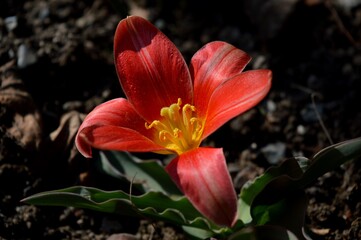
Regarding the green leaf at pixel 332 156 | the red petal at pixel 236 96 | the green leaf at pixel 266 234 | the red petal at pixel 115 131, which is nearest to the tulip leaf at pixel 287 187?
the green leaf at pixel 332 156

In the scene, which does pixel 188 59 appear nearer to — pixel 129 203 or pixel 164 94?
pixel 164 94

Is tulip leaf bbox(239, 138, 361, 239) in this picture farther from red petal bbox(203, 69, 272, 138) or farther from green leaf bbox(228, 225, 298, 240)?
red petal bbox(203, 69, 272, 138)

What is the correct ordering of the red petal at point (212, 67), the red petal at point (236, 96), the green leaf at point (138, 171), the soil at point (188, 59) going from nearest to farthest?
the red petal at point (236, 96)
the red petal at point (212, 67)
the green leaf at point (138, 171)
the soil at point (188, 59)

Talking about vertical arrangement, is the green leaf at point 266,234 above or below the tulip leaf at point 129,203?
below

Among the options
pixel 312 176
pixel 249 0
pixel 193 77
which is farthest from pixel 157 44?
pixel 249 0

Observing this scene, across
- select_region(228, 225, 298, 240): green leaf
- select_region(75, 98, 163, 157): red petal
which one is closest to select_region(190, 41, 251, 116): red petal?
select_region(75, 98, 163, 157): red petal

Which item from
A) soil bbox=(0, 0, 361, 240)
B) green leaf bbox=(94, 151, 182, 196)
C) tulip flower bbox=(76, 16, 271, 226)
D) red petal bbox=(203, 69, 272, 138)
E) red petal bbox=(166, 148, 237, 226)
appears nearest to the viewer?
red petal bbox=(166, 148, 237, 226)

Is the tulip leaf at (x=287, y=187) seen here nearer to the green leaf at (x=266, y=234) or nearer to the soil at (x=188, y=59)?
the green leaf at (x=266, y=234)
